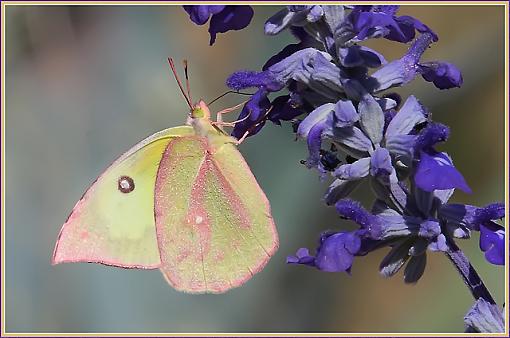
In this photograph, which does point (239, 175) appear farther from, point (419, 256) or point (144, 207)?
point (419, 256)

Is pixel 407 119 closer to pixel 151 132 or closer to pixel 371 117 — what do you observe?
pixel 371 117

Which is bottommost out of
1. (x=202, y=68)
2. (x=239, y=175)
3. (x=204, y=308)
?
(x=204, y=308)

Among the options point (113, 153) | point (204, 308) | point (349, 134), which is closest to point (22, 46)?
point (113, 153)

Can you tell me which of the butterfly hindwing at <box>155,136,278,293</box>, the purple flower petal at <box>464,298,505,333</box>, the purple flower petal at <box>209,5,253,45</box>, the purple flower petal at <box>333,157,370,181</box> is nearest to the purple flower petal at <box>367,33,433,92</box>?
the purple flower petal at <box>333,157,370,181</box>

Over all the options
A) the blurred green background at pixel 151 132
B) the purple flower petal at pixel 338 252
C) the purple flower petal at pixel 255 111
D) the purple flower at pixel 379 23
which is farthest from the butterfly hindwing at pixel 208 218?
the blurred green background at pixel 151 132

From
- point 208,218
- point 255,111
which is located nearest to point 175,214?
point 208,218

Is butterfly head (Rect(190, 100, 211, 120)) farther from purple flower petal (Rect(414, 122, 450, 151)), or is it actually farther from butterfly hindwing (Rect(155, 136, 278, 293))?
purple flower petal (Rect(414, 122, 450, 151))

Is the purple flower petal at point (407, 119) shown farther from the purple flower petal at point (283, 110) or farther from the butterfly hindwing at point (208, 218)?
the butterfly hindwing at point (208, 218)
